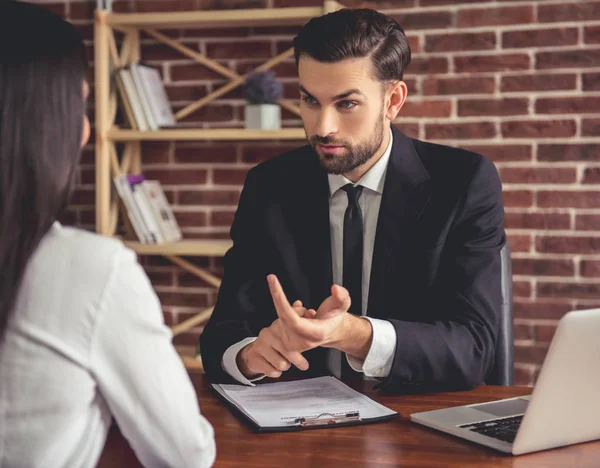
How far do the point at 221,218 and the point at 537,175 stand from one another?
1188 mm

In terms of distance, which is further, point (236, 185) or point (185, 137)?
point (236, 185)

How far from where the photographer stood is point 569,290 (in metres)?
2.64

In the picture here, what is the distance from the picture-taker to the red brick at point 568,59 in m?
2.58

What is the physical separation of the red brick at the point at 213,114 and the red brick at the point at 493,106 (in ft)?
2.89

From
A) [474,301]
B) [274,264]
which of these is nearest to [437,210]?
[474,301]

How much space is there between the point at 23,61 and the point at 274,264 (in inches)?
42.4

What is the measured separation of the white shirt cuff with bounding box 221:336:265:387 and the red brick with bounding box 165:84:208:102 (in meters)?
1.61

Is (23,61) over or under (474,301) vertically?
over

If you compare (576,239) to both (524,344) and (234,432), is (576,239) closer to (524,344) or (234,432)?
(524,344)

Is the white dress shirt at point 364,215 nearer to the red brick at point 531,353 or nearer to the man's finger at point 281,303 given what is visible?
the man's finger at point 281,303

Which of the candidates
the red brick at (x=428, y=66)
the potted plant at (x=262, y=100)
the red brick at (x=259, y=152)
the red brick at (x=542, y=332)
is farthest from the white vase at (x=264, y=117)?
the red brick at (x=542, y=332)

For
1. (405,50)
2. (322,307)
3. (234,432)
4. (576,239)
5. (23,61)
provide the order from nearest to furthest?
1. (23,61)
2. (234,432)
3. (322,307)
4. (405,50)
5. (576,239)

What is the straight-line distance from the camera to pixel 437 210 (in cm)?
175

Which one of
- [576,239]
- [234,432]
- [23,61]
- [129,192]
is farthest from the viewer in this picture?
[129,192]
